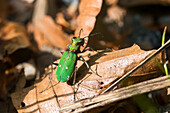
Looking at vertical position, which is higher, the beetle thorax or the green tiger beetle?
the beetle thorax

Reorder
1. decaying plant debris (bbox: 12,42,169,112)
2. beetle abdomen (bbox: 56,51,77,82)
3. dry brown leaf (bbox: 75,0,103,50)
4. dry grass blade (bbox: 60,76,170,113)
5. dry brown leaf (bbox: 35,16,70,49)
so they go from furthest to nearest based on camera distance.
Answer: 1. dry brown leaf (bbox: 35,16,70,49)
2. dry brown leaf (bbox: 75,0,103,50)
3. beetle abdomen (bbox: 56,51,77,82)
4. decaying plant debris (bbox: 12,42,169,112)
5. dry grass blade (bbox: 60,76,170,113)

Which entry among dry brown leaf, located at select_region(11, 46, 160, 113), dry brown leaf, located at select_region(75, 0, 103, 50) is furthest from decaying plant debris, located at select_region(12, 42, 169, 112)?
dry brown leaf, located at select_region(75, 0, 103, 50)

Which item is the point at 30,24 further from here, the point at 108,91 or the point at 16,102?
the point at 108,91

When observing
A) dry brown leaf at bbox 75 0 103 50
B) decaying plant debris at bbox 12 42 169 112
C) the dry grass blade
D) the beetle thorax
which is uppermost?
dry brown leaf at bbox 75 0 103 50

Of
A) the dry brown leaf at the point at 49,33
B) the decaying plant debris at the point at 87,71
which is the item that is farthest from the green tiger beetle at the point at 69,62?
the dry brown leaf at the point at 49,33

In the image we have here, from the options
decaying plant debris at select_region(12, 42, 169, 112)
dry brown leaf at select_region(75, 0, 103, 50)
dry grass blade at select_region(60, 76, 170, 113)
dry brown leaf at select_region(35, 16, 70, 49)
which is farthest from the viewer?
dry brown leaf at select_region(35, 16, 70, 49)

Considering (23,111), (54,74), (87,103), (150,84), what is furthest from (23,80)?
(150,84)

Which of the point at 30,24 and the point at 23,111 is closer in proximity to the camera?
the point at 23,111

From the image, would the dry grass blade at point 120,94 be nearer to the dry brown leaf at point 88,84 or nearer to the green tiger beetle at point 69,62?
the dry brown leaf at point 88,84

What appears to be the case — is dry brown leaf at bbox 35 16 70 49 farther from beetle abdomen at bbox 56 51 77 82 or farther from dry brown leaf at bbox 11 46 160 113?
dry brown leaf at bbox 11 46 160 113
